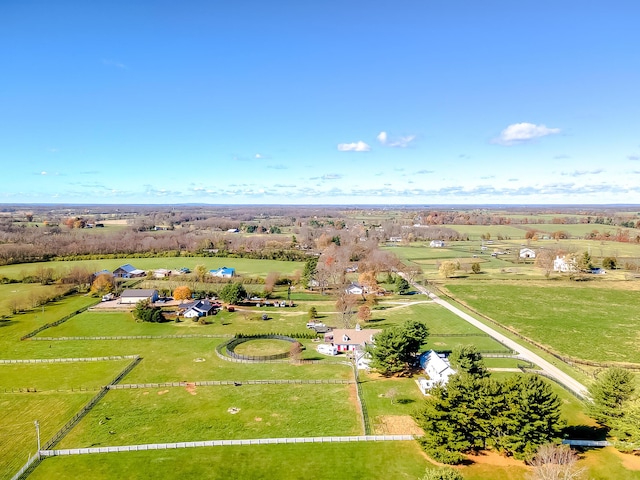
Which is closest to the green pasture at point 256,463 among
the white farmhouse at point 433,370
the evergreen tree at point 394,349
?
the white farmhouse at point 433,370

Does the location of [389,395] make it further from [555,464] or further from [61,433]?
[61,433]

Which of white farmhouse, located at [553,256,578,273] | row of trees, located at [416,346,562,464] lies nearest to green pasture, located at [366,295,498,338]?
row of trees, located at [416,346,562,464]

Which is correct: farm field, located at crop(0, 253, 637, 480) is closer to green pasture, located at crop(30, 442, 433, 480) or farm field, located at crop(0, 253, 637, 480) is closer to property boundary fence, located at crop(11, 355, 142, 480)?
green pasture, located at crop(30, 442, 433, 480)

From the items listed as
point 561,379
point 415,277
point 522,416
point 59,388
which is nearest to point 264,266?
point 415,277

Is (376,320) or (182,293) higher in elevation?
(182,293)

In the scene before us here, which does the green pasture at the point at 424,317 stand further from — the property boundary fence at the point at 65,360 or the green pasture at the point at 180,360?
the property boundary fence at the point at 65,360

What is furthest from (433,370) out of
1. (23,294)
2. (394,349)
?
(23,294)

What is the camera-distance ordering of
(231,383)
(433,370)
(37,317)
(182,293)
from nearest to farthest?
1. (433,370)
2. (231,383)
3. (37,317)
4. (182,293)
